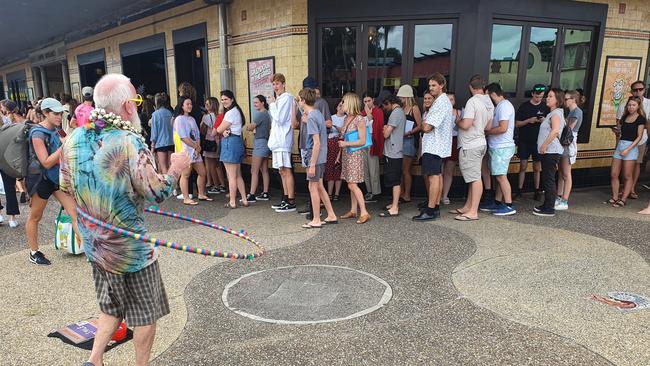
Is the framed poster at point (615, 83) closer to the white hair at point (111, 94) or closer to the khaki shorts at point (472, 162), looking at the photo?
the khaki shorts at point (472, 162)

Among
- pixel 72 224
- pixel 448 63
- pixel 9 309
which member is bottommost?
pixel 9 309

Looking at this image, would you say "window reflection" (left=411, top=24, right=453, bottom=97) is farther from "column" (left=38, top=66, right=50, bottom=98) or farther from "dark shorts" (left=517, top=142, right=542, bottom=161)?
"column" (left=38, top=66, right=50, bottom=98)

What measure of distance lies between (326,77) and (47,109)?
188 inches

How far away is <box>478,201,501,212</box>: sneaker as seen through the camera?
6598 millimetres

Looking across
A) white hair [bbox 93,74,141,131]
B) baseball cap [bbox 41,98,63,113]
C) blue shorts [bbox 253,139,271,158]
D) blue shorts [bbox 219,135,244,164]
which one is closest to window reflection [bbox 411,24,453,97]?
blue shorts [bbox 253,139,271,158]

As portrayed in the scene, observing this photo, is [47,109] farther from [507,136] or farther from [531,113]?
[531,113]

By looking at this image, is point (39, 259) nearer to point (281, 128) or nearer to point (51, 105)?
point (51, 105)

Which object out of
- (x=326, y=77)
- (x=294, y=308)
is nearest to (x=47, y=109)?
(x=294, y=308)

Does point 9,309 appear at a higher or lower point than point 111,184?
lower

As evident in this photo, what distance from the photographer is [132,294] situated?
237 centimetres

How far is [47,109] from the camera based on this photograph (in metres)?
4.16

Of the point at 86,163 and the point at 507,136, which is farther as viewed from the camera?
the point at 507,136

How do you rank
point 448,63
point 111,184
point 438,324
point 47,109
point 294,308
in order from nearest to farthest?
1. point 111,184
2. point 438,324
3. point 294,308
4. point 47,109
5. point 448,63

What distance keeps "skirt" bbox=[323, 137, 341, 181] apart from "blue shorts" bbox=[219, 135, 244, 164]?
58.2 inches
